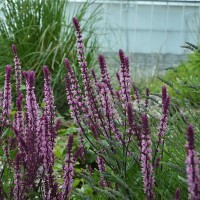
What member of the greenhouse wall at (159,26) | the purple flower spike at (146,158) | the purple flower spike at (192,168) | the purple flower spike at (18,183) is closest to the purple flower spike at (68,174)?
the purple flower spike at (18,183)

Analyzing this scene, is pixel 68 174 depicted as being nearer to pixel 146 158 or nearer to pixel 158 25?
pixel 146 158

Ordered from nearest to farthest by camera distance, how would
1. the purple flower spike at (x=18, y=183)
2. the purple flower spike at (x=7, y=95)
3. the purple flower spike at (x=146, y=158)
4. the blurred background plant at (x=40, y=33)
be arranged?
the purple flower spike at (x=146, y=158) < the purple flower spike at (x=18, y=183) < the purple flower spike at (x=7, y=95) < the blurred background plant at (x=40, y=33)

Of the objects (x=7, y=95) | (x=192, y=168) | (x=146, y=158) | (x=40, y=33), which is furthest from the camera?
(x=40, y=33)

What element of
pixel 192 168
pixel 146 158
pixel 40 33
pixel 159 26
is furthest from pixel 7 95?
pixel 159 26

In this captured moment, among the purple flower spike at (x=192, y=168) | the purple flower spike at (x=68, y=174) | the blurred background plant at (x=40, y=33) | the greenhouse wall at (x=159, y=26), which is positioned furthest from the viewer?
the greenhouse wall at (x=159, y=26)

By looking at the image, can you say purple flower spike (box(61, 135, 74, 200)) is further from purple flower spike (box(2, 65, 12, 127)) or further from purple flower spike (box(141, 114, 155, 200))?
purple flower spike (box(2, 65, 12, 127))

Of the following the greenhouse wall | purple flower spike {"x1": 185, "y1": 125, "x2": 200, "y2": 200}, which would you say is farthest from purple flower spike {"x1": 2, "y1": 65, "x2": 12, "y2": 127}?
the greenhouse wall

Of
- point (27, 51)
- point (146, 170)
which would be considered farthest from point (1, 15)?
point (146, 170)

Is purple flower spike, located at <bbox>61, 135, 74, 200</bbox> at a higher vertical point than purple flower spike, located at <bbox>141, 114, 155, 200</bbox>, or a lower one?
lower

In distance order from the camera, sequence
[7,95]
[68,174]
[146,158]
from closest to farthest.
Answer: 1. [146,158]
2. [68,174]
3. [7,95]

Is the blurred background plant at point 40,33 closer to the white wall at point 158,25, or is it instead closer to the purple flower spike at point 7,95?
the purple flower spike at point 7,95

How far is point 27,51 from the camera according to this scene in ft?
19.7

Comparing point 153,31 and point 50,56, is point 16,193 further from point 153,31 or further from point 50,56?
point 153,31

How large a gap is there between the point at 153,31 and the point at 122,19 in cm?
93
